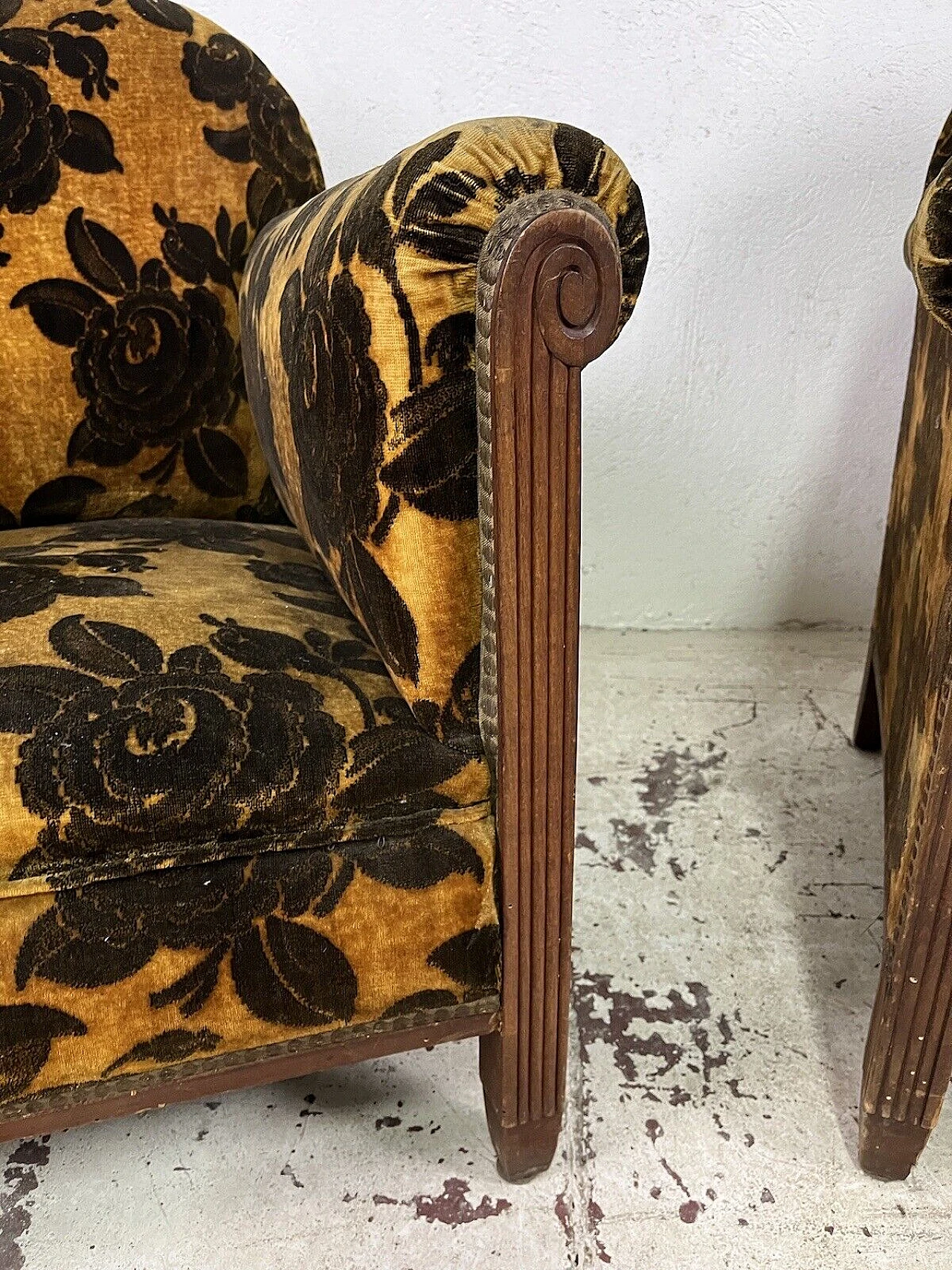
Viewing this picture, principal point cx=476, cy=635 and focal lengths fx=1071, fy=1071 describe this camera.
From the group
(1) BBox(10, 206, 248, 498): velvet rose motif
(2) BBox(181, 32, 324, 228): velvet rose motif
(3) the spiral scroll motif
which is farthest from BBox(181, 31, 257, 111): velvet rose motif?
(3) the spiral scroll motif

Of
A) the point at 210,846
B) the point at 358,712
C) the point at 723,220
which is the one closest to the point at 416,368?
the point at 358,712

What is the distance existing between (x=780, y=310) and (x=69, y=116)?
4.12ft

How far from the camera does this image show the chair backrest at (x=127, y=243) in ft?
3.85

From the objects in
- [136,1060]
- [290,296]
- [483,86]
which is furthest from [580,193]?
[483,86]

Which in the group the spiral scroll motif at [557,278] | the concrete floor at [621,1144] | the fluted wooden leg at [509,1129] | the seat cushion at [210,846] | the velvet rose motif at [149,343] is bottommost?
the concrete floor at [621,1144]

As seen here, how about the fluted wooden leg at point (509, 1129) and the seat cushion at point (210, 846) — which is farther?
the fluted wooden leg at point (509, 1129)

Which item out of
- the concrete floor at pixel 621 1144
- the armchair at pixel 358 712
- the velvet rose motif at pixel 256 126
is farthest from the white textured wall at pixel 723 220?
the armchair at pixel 358 712

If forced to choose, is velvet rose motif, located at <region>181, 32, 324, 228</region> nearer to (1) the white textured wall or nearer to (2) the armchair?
(2) the armchair

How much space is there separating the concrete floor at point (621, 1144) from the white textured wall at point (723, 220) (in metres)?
0.86

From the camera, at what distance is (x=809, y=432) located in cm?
203

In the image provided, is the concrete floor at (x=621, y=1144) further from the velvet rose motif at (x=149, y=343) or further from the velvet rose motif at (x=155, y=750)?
the velvet rose motif at (x=149, y=343)

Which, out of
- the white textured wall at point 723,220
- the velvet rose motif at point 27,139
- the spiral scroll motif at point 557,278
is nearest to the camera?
the spiral scroll motif at point 557,278

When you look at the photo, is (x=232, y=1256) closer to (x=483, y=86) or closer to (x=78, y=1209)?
(x=78, y=1209)

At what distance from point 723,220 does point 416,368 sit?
1.39m
